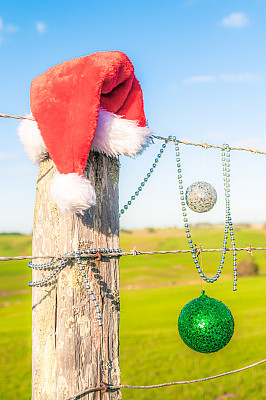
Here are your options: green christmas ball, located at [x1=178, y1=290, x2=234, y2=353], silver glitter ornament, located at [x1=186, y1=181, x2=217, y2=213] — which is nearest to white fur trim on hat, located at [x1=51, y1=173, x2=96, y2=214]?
silver glitter ornament, located at [x1=186, y1=181, x2=217, y2=213]

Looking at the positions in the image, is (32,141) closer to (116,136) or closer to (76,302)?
(116,136)

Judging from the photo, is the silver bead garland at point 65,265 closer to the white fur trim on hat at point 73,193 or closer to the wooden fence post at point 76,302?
the wooden fence post at point 76,302

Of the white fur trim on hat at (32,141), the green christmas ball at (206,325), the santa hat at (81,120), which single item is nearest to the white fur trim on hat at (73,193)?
the santa hat at (81,120)

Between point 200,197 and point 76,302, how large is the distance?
99 cm

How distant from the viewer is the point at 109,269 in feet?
6.15

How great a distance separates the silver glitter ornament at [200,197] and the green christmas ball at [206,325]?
0.56 metres

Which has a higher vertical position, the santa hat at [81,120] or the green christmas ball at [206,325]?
the santa hat at [81,120]

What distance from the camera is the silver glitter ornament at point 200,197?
2268 millimetres

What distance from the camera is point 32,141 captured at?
193 cm

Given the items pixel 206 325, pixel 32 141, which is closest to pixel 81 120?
pixel 32 141

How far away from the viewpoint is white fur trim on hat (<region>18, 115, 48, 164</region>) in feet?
6.28

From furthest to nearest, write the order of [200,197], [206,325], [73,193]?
[200,197], [206,325], [73,193]

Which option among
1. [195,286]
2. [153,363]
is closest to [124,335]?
[153,363]

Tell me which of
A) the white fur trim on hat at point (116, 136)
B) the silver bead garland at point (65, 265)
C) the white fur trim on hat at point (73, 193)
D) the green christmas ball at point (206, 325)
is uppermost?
the white fur trim on hat at point (116, 136)
